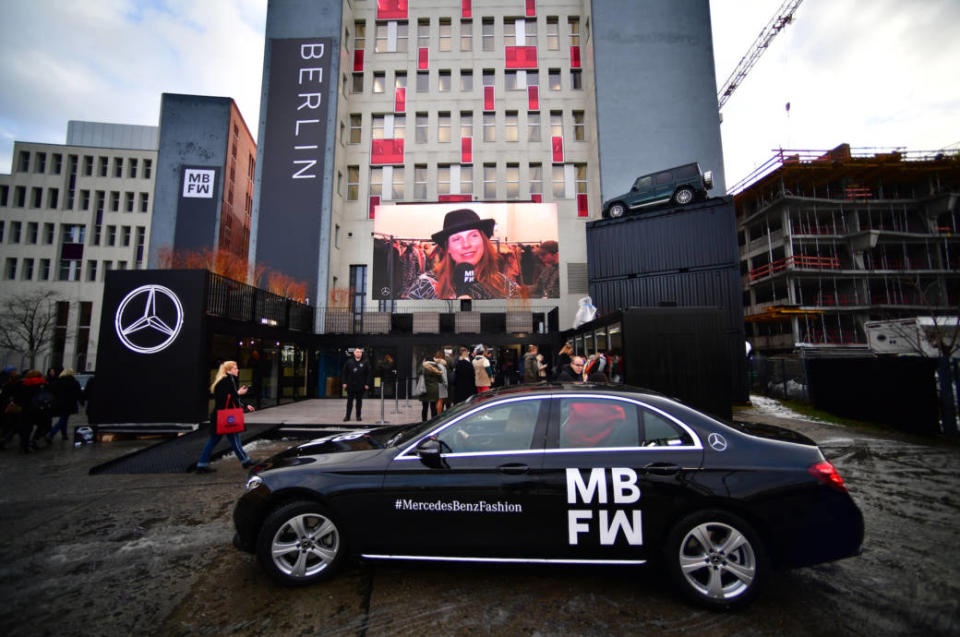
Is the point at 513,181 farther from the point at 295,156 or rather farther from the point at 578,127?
the point at 295,156

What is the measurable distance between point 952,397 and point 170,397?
17.5m

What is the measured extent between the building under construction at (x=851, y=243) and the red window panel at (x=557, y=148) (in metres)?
20.6

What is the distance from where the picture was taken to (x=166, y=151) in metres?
35.7

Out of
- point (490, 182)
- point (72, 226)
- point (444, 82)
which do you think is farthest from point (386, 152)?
point (72, 226)

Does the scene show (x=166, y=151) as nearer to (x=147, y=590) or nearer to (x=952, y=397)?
(x=147, y=590)

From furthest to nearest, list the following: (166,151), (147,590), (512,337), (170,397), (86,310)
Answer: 1. (86,310)
2. (166,151)
3. (512,337)
4. (170,397)
5. (147,590)

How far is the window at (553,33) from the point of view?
28.3 m

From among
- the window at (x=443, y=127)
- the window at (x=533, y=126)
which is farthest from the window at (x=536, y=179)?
the window at (x=443, y=127)

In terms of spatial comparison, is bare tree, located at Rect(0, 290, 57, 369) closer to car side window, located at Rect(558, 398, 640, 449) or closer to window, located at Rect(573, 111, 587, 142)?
window, located at Rect(573, 111, 587, 142)

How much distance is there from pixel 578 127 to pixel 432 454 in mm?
29076

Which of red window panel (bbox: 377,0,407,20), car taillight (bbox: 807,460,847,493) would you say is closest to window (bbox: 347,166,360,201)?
red window panel (bbox: 377,0,407,20)

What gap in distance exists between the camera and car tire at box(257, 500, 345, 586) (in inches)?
118

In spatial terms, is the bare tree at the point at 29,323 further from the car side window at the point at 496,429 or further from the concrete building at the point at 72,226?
the car side window at the point at 496,429

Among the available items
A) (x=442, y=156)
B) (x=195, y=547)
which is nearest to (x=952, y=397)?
(x=195, y=547)
